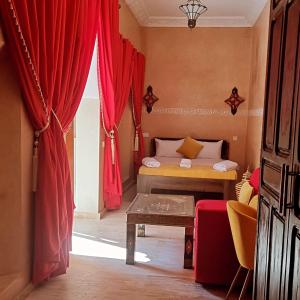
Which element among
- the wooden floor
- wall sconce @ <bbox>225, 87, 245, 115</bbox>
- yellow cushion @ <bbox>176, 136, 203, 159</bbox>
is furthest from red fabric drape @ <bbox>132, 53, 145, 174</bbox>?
the wooden floor

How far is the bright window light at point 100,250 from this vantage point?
3332 mm

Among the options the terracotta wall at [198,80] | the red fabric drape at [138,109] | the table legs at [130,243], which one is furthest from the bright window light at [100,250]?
the terracotta wall at [198,80]

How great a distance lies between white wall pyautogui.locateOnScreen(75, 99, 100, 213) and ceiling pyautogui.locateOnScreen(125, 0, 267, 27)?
2.24 m

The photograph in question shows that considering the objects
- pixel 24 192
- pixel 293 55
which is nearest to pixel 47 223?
pixel 24 192

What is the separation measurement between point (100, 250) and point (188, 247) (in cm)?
95

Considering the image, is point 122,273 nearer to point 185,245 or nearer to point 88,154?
point 185,245

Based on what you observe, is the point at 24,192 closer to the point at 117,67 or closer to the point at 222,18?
the point at 117,67

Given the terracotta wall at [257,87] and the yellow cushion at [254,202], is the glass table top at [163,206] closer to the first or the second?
the yellow cushion at [254,202]

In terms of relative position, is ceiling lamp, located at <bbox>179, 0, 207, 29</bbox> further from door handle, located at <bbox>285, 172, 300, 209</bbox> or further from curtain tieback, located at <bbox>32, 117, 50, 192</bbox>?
door handle, located at <bbox>285, 172, 300, 209</bbox>

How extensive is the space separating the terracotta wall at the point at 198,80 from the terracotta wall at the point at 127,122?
0.60 meters

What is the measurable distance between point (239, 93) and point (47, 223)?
5.38m

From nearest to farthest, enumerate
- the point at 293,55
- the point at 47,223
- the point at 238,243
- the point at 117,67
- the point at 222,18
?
the point at 293,55 < the point at 238,243 < the point at 47,223 < the point at 117,67 < the point at 222,18

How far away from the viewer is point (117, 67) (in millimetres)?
4848

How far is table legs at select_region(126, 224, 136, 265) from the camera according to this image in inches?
123
